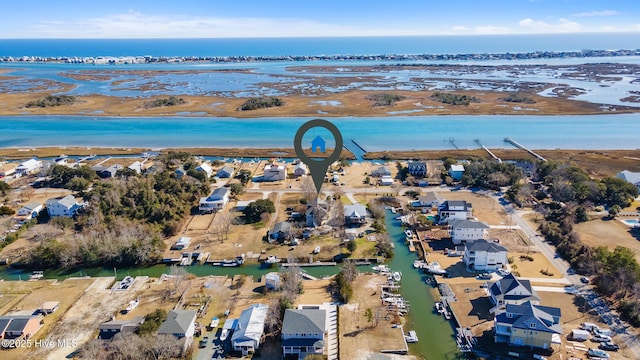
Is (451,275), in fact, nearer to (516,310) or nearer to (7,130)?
(516,310)

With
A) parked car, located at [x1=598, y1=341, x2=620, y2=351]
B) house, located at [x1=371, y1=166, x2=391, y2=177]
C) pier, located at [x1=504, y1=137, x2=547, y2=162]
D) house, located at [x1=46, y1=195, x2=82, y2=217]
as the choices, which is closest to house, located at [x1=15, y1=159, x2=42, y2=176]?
house, located at [x1=46, y1=195, x2=82, y2=217]

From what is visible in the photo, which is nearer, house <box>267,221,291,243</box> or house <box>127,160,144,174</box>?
house <box>267,221,291,243</box>

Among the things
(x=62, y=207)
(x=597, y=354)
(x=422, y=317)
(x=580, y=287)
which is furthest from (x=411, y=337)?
(x=62, y=207)

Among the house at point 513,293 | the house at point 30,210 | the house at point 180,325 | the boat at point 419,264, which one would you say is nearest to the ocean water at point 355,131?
the house at point 30,210

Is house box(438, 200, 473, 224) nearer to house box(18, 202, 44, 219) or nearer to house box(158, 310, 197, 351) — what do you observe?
house box(158, 310, 197, 351)

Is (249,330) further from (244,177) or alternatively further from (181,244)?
(244,177)

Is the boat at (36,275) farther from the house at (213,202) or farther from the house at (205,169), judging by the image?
the house at (205,169)

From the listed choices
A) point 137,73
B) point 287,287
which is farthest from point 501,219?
point 137,73
